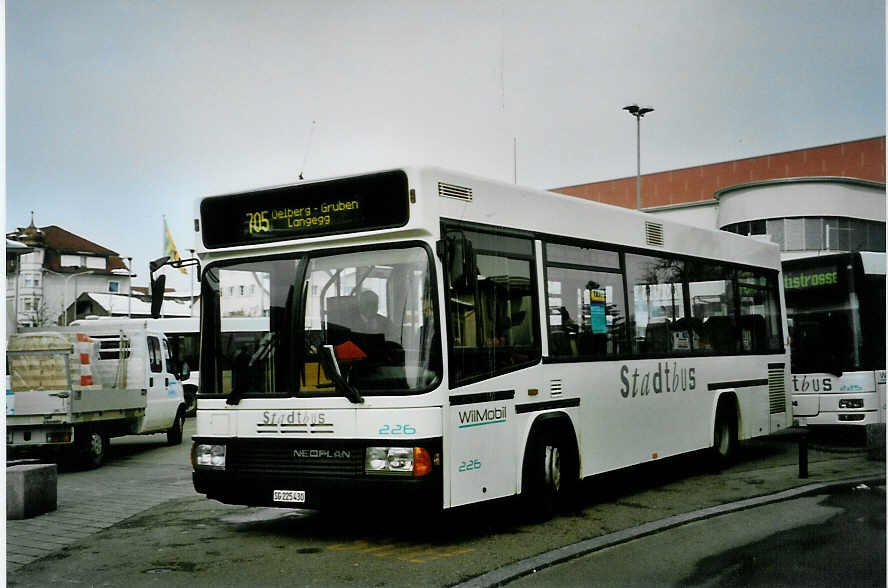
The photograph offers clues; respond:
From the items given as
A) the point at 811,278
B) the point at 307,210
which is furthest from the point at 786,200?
the point at 307,210

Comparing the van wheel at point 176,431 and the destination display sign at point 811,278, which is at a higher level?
the destination display sign at point 811,278

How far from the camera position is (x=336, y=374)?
772cm

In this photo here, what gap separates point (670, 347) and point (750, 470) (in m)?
2.48

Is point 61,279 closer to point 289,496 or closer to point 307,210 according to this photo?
point 307,210

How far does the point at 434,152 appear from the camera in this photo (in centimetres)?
1099

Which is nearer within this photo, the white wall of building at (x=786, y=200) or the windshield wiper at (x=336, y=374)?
the windshield wiper at (x=336, y=374)

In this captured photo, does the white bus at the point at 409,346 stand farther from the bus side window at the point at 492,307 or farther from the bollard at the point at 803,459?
the bollard at the point at 803,459

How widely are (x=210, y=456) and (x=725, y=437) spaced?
7028 millimetres

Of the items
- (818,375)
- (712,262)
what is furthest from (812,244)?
(712,262)

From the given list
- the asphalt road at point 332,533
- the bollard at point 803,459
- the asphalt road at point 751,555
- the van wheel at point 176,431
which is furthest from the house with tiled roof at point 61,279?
the asphalt road at point 751,555

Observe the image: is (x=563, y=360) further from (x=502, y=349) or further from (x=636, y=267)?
(x=636, y=267)

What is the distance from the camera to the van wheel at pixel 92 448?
15.2 m

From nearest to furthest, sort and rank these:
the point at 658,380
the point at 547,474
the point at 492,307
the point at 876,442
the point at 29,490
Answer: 1. the point at 492,307
2. the point at 547,474
3. the point at 29,490
4. the point at 658,380
5. the point at 876,442

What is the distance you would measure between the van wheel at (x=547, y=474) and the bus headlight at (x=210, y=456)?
2629 mm
